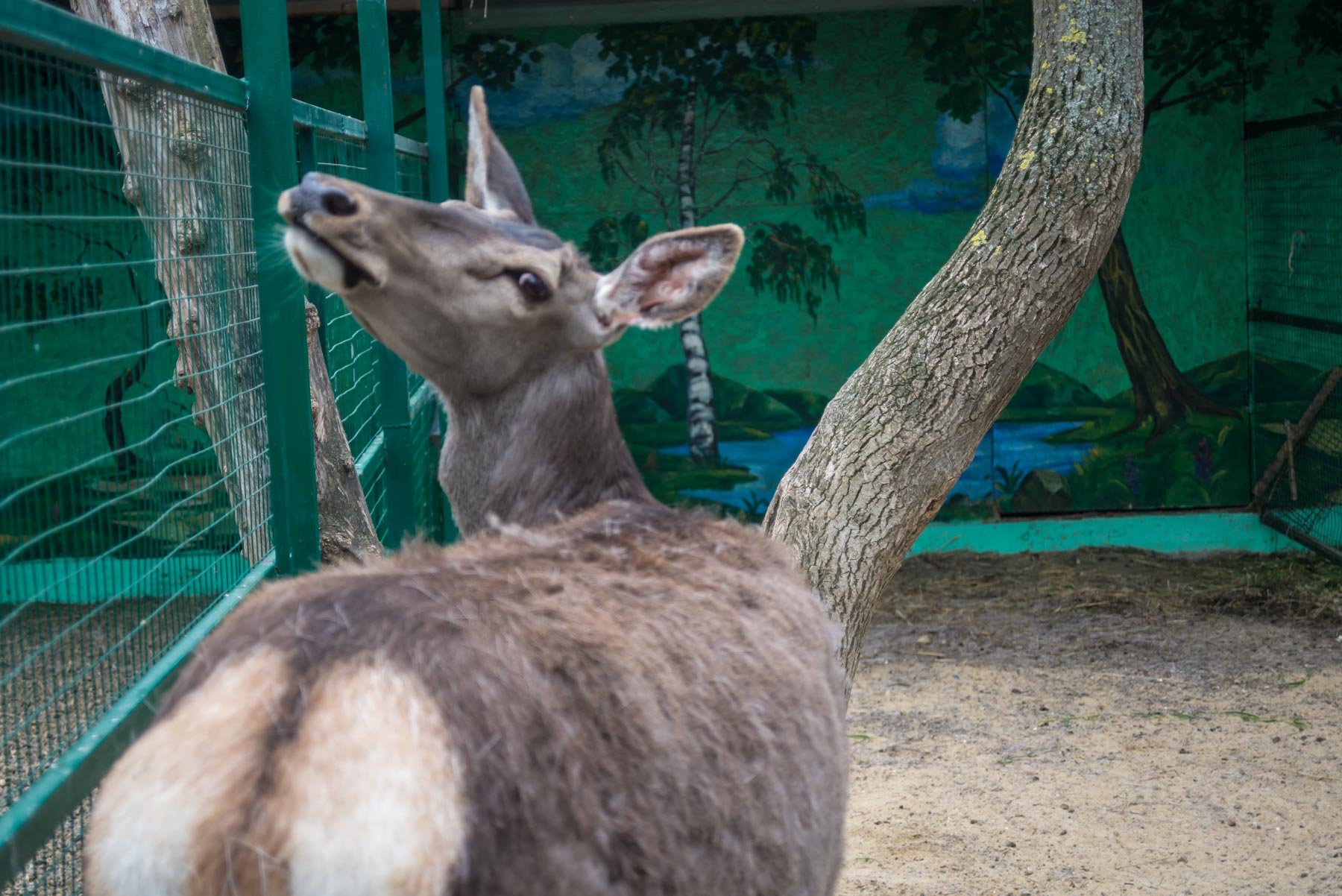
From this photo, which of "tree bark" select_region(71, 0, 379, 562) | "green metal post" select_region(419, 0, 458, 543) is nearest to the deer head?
"tree bark" select_region(71, 0, 379, 562)

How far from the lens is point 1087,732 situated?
232 inches

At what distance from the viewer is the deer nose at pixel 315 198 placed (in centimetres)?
239

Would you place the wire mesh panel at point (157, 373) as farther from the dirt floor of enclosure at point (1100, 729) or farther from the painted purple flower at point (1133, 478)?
the painted purple flower at point (1133, 478)

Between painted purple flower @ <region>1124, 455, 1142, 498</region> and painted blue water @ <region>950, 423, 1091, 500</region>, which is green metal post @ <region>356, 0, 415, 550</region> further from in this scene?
painted purple flower @ <region>1124, 455, 1142, 498</region>

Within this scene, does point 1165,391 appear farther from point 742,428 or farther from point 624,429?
point 624,429

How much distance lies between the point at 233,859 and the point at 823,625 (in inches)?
56.4

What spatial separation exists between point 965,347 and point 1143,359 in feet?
17.7

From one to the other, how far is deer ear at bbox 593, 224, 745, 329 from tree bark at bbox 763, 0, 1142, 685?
1.20 meters

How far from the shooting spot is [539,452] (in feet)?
9.36

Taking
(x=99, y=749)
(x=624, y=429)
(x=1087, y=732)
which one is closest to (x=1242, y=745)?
(x=1087, y=732)

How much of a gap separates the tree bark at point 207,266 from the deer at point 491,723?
319 millimetres

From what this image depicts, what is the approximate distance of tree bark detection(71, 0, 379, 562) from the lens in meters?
2.54

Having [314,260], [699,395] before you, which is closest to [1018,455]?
[699,395]

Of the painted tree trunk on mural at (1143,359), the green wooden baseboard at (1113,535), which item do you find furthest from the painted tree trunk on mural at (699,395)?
the painted tree trunk on mural at (1143,359)
